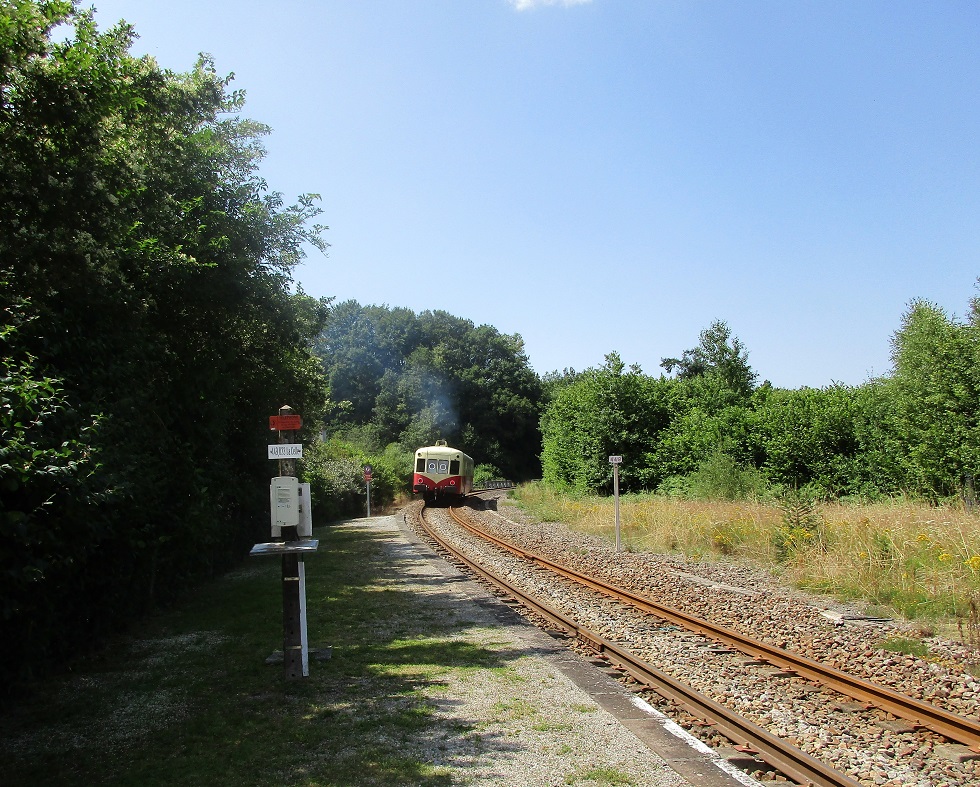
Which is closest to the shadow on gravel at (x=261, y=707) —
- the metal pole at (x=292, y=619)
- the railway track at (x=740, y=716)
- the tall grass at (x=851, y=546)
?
the metal pole at (x=292, y=619)

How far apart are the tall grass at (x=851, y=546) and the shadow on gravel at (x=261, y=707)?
199 inches

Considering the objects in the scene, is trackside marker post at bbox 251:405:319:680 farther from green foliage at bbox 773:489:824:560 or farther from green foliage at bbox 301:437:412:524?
green foliage at bbox 301:437:412:524

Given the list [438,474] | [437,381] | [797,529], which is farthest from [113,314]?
[437,381]

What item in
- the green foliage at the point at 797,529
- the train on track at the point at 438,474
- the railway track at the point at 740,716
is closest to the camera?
the railway track at the point at 740,716

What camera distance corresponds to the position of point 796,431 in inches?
847

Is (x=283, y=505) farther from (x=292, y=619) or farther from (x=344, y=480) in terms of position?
(x=344, y=480)

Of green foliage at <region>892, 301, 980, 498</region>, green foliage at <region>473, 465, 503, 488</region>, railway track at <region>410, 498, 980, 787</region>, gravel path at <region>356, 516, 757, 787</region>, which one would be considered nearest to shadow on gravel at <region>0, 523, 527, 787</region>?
gravel path at <region>356, 516, 757, 787</region>

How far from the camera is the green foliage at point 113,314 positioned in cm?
494

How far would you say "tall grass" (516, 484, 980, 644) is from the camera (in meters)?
8.72

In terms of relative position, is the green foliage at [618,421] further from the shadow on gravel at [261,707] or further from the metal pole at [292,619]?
the metal pole at [292,619]

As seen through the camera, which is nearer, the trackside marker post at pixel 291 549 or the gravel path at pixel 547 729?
the gravel path at pixel 547 729

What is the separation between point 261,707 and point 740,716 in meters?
3.71

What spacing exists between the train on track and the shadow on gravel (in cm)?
2459

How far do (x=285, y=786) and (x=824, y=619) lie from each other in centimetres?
672
